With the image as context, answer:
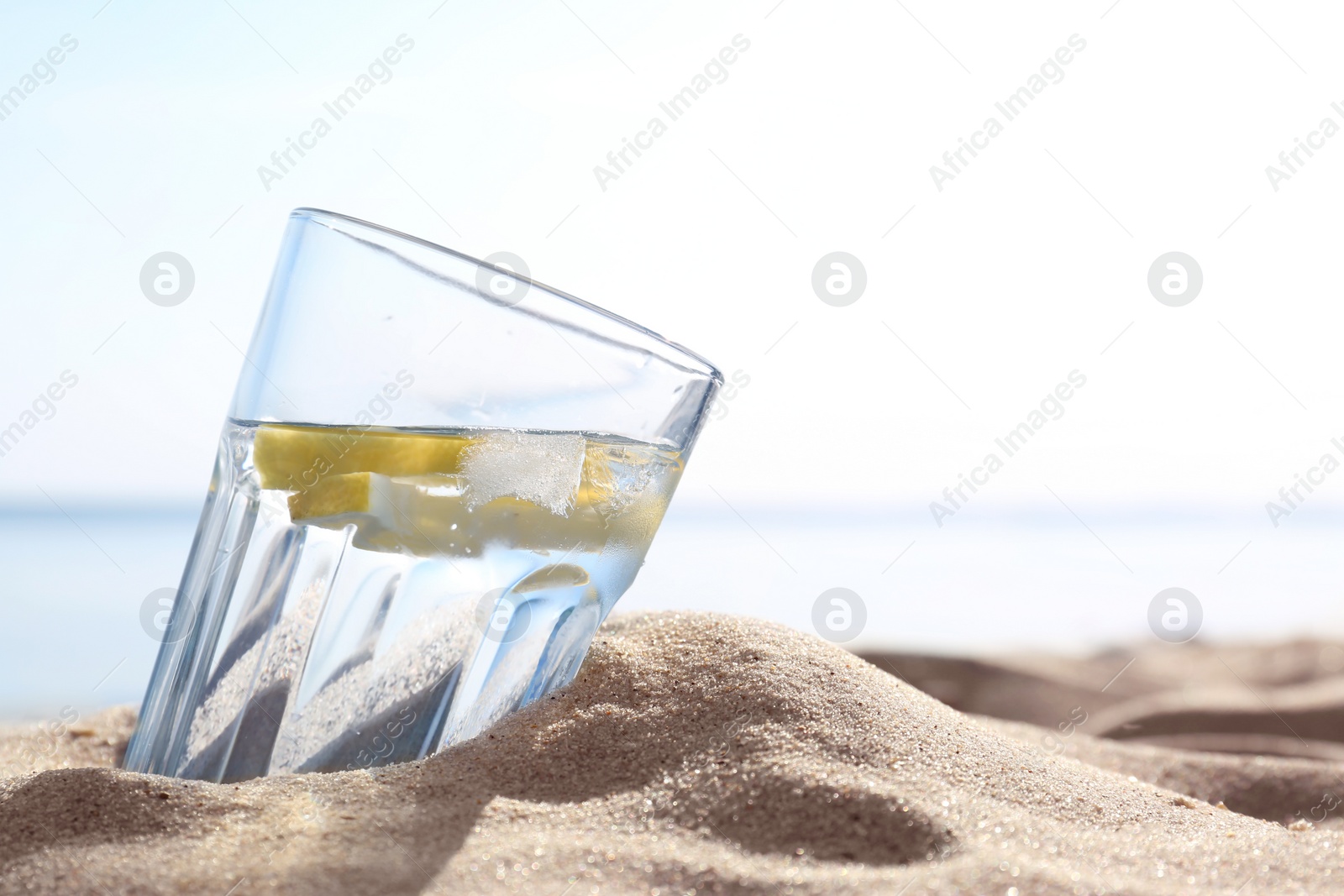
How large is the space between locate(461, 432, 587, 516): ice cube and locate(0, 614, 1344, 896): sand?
32cm

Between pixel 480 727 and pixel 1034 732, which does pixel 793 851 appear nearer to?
pixel 480 727

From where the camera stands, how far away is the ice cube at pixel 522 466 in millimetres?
1228

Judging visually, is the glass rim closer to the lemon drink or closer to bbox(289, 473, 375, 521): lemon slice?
the lemon drink

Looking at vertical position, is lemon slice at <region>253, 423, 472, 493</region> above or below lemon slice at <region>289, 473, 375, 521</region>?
above

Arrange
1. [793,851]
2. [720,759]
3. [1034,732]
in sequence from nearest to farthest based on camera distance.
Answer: [793,851] < [720,759] < [1034,732]

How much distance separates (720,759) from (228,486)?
2.55ft

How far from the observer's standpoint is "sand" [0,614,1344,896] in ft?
3.00

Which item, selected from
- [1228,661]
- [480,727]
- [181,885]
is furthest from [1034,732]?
[1228,661]

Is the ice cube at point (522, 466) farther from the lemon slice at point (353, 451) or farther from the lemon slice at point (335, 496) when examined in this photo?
the lemon slice at point (335, 496)

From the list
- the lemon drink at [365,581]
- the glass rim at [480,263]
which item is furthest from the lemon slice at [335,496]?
the glass rim at [480,263]

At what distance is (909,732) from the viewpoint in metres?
1.28

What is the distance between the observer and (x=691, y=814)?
1062 mm

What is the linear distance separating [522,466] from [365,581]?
0.26m

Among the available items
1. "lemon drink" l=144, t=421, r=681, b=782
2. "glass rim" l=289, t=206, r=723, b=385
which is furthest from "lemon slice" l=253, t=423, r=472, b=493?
"glass rim" l=289, t=206, r=723, b=385
